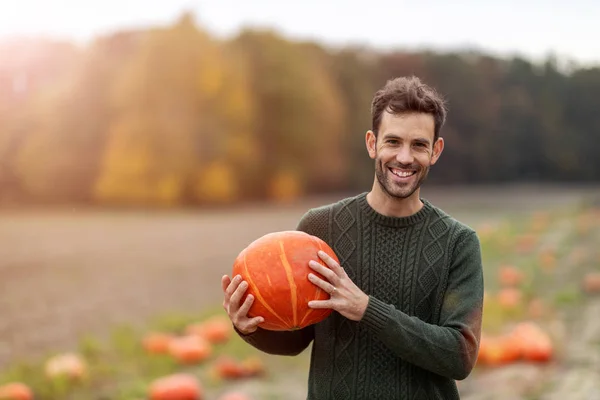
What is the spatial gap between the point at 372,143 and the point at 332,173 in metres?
35.8

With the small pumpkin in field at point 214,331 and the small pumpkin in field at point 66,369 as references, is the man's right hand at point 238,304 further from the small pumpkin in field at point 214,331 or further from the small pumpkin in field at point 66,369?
the small pumpkin in field at point 214,331

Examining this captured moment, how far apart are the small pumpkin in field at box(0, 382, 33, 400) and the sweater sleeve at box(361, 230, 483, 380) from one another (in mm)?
3878

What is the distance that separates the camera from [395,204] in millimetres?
2562

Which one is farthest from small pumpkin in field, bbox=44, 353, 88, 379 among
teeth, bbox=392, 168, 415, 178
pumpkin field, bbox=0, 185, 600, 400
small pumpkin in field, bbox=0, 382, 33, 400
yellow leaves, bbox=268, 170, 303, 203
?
yellow leaves, bbox=268, 170, 303, 203

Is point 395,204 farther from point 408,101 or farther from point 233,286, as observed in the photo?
point 233,286

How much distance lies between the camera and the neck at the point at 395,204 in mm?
2555

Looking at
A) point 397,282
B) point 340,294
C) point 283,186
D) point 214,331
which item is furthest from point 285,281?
point 283,186

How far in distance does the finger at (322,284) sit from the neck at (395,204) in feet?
1.31

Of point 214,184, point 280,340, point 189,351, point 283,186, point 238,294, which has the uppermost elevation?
point 283,186

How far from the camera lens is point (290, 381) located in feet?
19.3

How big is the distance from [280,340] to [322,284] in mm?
485

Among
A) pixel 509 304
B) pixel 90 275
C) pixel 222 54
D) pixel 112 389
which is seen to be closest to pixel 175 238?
pixel 90 275

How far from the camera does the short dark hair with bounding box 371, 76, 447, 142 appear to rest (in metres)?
2.42

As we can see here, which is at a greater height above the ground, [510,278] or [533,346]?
[510,278]
